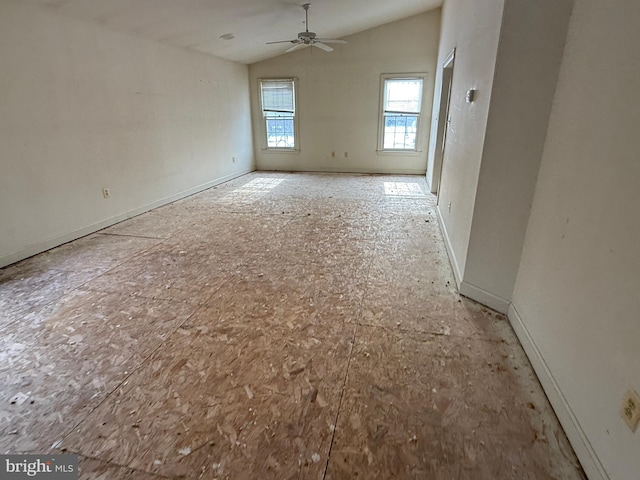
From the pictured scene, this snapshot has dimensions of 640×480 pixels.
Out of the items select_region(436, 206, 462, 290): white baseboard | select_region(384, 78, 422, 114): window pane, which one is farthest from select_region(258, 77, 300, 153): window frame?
select_region(436, 206, 462, 290): white baseboard

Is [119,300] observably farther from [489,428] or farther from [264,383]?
[489,428]

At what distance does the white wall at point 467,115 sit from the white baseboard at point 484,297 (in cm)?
13

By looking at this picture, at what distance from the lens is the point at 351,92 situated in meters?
7.64

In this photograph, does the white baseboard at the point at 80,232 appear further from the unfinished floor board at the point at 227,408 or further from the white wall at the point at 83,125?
the unfinished floor board at the point at 227,408

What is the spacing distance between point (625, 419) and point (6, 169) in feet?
14.9

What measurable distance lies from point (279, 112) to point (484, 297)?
23.0 feet

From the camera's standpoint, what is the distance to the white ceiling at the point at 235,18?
3.69 metres

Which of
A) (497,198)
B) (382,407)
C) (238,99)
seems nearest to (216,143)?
(238,99)

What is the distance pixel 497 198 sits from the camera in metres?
2.24

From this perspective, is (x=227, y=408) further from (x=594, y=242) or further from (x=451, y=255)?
(x=451, y=255)

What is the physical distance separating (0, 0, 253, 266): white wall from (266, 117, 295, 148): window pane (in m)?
2.41

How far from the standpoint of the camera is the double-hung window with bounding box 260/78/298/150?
799cm

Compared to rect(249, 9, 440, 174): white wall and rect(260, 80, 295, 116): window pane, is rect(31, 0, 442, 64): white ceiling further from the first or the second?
rect(260, 80, 295, 116): window pane

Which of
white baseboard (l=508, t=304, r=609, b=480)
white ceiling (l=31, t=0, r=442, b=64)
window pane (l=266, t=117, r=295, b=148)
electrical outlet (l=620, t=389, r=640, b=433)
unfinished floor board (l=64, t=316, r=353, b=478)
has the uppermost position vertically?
white ceiling (l=31, t=0, r=442, b=64)
